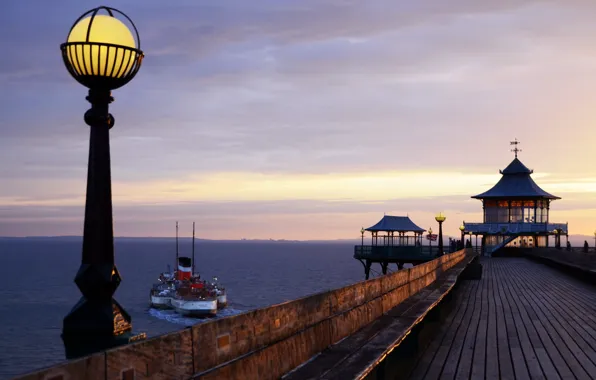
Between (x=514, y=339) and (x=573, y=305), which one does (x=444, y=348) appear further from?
(x=573, y=305)

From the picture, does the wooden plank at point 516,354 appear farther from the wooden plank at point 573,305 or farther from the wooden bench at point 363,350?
the wooden bench at point 363,350

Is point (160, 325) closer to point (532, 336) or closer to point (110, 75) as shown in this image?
point (532, 336)

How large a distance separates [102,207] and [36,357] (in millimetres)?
50502

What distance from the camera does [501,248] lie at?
64.9 meters

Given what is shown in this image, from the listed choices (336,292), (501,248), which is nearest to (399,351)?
(336,292)

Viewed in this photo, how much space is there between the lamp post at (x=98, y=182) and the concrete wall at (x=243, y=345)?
1289 millimetres

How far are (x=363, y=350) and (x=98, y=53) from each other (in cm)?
366

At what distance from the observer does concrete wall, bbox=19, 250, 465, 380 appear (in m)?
2.88

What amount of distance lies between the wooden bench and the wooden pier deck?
0.76 metres

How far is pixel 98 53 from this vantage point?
604cm

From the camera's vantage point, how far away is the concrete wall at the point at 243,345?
2879mm

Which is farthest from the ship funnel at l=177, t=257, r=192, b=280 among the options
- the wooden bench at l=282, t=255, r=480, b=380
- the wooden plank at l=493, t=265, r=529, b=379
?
the wooden bench at l=282, t=255, r=480, b=380

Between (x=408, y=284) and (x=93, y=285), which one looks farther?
(x=408, y=284)

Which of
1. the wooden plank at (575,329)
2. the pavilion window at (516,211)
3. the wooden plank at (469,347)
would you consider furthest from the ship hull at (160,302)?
the wooden plank at (469,347)
